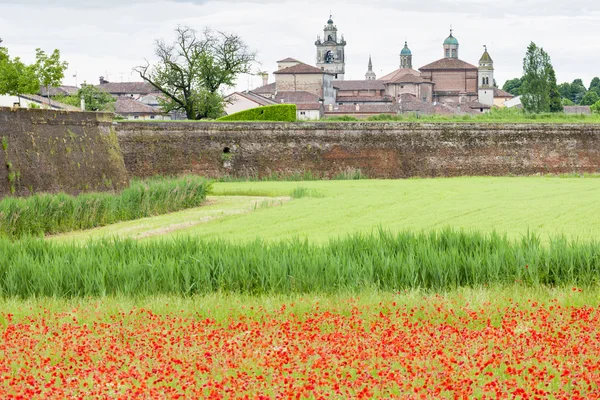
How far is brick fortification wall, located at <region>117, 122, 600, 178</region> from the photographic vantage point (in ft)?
107

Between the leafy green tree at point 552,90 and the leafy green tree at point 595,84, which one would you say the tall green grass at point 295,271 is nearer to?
the leafy green tree at point 552,90

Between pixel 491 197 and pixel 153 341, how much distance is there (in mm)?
16927

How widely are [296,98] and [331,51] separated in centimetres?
5242

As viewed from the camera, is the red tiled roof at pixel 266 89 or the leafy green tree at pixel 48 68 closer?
the leafy green tree at pixel 48 68

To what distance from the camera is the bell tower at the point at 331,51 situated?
145m

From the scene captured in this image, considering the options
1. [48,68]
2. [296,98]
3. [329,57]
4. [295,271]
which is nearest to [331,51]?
[329,57]

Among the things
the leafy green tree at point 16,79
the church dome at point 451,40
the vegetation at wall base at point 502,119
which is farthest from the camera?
the church dome at point 451,40

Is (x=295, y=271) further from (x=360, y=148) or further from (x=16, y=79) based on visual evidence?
(x=16, y=79)

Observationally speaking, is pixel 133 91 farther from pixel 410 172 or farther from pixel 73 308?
pixel 73 308

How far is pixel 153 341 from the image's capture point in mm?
7234

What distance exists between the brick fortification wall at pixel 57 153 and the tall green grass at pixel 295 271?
817 cm

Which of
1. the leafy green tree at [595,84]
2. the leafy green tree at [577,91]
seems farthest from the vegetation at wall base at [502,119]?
the leafy green tree at [595,84]

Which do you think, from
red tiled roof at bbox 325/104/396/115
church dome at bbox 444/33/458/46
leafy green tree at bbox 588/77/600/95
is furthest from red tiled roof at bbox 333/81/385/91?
leafy green tree at bbox 588/77/600/95

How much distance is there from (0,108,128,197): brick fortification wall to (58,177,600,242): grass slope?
232 centimetres
